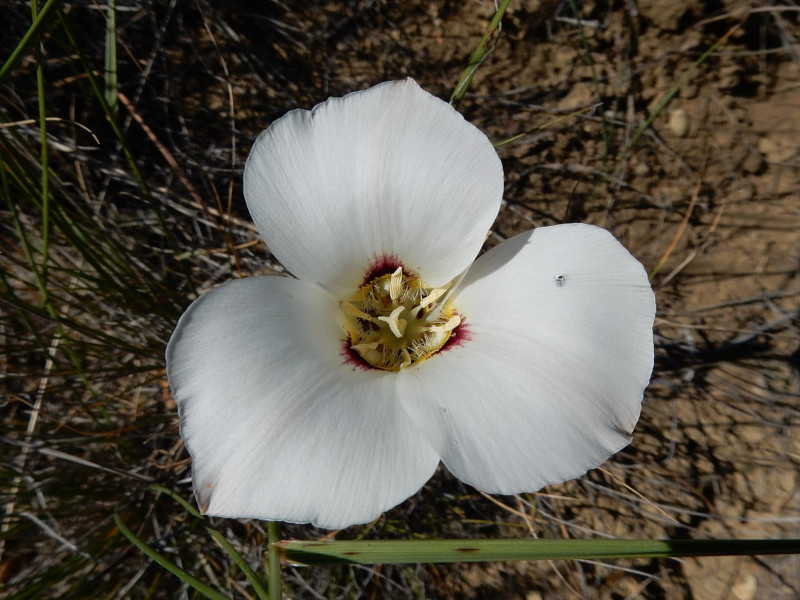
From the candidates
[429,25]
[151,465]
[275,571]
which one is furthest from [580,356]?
[151,465]

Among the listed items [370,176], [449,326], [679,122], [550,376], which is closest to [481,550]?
[550,376]

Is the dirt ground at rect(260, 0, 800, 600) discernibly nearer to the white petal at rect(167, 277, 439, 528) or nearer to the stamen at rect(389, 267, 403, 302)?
the stamen at rect(389, 267, 403, 302)

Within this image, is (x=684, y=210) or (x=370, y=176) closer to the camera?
(x=370, y=176)

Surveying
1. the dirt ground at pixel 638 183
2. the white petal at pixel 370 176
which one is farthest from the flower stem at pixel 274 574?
the dirt ground at pixel 638 183

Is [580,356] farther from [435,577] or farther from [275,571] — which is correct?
[435,577]

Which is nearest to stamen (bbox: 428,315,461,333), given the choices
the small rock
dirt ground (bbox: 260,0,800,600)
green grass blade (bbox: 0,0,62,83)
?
dirt ground (bbox: 260,0,800,600)

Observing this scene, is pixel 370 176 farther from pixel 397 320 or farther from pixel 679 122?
pixel 679 122
